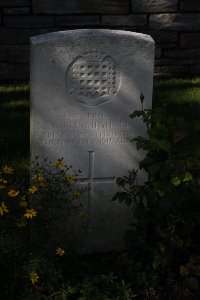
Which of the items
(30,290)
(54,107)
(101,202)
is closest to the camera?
(30,290)

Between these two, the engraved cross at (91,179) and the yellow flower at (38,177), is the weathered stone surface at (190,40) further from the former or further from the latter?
the yellow flower at (38,177)

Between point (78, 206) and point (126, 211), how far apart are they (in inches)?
13.7

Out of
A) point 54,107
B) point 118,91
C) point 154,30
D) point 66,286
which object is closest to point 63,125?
point 54,107

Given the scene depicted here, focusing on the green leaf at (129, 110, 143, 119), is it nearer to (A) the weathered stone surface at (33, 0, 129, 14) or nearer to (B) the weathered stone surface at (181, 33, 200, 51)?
(A) the weathered stone surface at (33, 0, 129, 14)

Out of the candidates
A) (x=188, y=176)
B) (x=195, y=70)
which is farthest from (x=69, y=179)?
(x=195, y=70)

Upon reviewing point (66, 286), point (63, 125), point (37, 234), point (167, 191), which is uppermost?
point (63, 125)

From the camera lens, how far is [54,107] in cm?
362

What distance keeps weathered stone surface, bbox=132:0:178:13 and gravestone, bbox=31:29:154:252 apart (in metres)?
3.23

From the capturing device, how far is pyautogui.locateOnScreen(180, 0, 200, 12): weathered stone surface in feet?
22.7

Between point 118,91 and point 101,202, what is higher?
point 118,91

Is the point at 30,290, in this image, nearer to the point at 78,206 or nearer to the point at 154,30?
the point at 78,206

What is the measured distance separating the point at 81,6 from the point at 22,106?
50.0 inches

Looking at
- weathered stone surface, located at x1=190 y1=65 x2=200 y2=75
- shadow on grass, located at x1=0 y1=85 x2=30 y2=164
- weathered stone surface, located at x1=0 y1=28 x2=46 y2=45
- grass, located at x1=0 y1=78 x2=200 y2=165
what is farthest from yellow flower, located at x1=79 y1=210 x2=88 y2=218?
weathered stone surface, located at x1=190 y1=65 x2=200 y2=75

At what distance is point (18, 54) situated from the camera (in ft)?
22.4
